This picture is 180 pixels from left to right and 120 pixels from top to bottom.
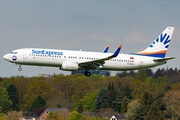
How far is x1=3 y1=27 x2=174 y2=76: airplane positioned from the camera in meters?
89.0

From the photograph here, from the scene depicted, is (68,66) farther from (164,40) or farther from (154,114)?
(154,114)

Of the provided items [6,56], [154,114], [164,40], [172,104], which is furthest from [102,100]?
[6,56]

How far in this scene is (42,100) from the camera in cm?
19938

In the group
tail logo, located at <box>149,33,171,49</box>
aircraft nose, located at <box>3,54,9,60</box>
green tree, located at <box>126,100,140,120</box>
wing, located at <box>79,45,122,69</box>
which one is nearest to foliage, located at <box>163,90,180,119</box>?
green tree, located at <box>126,100,140,120</box>

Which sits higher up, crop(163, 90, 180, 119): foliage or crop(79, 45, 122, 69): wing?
crop(79, 45, 122, 69): wing

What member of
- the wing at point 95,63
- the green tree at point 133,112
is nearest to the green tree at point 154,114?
the green tree at point 133,112

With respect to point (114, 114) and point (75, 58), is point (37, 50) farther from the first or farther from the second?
point (114, 114)

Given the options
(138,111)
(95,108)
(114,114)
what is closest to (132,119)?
(138,111)

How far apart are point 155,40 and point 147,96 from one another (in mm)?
48233

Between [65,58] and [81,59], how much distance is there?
7.36 ft

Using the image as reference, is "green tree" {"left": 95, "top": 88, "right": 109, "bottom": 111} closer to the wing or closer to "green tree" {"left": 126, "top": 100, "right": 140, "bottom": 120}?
"green tree" {"left": 126, "top": 100, "right": 140, "bottom": 120}

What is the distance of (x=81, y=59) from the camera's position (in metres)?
90.4

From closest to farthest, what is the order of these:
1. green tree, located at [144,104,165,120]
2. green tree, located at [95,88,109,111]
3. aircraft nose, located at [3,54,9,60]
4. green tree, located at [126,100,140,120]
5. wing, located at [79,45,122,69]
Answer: wing, located at [79,45,122,69], aircraft nose, located at [3,54,9,60], green tree, located at [144,104,165,120], green tree, located at [126,100,140,120], green tree, located at [95,88,109,111]

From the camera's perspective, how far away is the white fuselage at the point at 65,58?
89.0 meters
